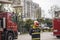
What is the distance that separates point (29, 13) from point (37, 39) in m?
83.7

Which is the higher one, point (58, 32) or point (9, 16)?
point (9, 16)

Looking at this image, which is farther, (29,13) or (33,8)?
(33,8)

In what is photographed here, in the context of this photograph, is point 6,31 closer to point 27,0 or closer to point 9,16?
point 9,16

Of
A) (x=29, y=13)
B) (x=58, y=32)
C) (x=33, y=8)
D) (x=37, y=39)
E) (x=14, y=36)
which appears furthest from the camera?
(x=33, y=8)

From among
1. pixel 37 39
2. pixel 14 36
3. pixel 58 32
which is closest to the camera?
pixel 37 39

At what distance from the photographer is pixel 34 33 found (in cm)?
1112

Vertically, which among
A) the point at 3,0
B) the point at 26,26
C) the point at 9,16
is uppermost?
the point at 3,0

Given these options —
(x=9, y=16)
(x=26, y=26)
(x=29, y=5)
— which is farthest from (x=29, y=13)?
(x=9, y=16)

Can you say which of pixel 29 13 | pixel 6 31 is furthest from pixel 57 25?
pixel 29 13

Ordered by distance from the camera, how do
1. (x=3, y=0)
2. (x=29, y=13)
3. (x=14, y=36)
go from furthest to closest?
(x=29, y=13)
(x=3, y=0)
(x=14, y=36)

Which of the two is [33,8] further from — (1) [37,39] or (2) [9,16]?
(1) [37,39]

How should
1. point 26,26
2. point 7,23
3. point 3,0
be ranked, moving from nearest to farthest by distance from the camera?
point 7,23 < point 3,0 < point 26,26

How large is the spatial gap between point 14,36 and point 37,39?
10230 mm

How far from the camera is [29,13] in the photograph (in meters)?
94.7
